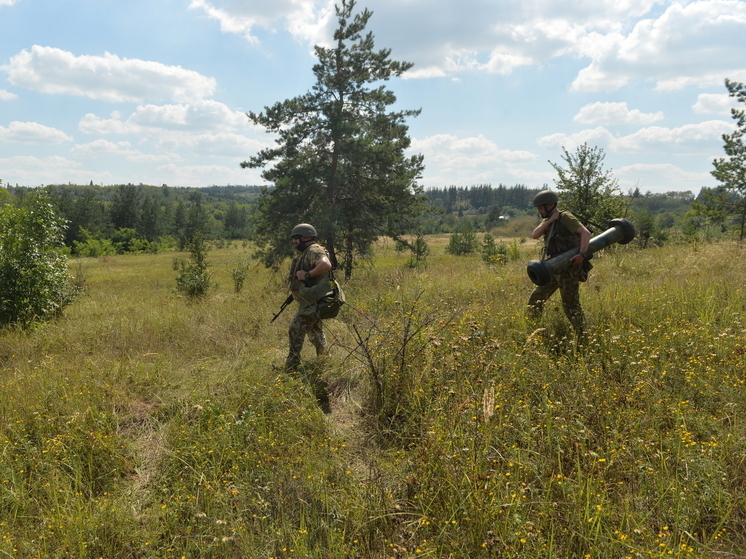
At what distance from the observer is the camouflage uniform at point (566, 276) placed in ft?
16.7

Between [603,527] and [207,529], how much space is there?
7.46 ft

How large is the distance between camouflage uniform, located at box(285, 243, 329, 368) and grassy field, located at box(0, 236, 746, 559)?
247 millimetres

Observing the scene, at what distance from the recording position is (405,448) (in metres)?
3.39

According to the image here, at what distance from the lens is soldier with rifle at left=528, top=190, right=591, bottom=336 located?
500 centimetres

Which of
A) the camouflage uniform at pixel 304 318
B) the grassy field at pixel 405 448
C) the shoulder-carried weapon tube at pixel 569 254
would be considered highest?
the shoulder-carried weapon tube at pixel 569 254

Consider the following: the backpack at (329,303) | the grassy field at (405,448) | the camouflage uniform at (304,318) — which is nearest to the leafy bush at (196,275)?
the grassy field at (405,448)

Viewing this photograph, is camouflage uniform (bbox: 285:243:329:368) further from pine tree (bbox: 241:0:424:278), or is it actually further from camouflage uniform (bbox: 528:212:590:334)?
pine tree (bbox: 241:0:424:278)

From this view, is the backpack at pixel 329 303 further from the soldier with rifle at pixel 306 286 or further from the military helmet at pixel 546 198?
the military helmet at pixel 546 198

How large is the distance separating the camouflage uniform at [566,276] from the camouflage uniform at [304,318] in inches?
108


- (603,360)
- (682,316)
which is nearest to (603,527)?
(603,360)

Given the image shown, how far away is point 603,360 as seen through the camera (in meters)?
4.13

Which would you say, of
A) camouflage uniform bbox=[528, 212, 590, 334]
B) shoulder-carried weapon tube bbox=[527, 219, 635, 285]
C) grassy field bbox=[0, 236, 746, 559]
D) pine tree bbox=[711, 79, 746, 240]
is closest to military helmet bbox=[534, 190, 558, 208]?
camouflage uniform bbox=[528, 212, 590, 334]

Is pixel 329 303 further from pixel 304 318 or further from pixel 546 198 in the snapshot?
pixel 546 198

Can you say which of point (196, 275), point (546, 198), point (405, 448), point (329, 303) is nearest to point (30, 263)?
point (196, 275)
